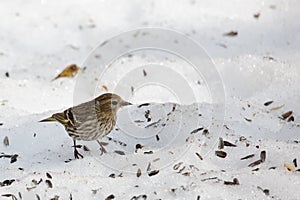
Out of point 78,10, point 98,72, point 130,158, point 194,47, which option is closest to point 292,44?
point 194,47

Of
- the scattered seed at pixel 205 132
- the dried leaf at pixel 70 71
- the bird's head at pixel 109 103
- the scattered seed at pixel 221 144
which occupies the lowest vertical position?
the scattered seed at pixel 221 144

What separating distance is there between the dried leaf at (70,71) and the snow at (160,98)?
0.30 feet

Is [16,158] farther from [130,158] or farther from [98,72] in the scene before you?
[98,72]

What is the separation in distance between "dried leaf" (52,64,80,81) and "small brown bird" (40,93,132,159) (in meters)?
1.96

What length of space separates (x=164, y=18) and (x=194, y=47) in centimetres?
106

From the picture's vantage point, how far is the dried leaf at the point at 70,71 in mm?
7633

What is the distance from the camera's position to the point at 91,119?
5.55m

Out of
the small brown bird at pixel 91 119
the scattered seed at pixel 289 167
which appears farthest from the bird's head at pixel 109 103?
the scattered seed at pixel 289 167

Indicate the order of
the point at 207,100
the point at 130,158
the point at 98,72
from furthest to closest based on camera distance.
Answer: the point at 98,72 → the point at 207,100 → the point at 130,158

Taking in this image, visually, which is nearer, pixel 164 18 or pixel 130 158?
pixel 130 158

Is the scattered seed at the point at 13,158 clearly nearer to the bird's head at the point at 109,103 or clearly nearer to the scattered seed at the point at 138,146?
the bird's head at the point at 109,103

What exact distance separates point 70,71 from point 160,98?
1240 millimetres

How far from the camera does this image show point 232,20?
341 inches

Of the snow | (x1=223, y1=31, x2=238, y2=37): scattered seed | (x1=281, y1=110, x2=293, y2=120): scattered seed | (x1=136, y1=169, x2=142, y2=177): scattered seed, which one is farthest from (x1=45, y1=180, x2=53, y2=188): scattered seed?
(x1=223, y1=31, x2=238, y2=37): scattered seed
